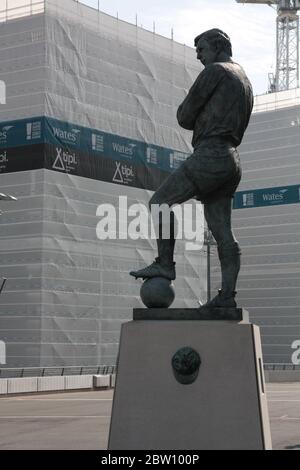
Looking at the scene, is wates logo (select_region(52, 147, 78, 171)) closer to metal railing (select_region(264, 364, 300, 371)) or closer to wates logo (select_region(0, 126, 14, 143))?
wates logo (select_region(0, 126, 14, 143))

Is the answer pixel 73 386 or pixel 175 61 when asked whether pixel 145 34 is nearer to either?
pixel 175 61

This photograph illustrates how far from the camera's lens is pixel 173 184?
8344mm

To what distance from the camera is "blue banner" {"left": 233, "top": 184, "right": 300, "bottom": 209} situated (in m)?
54.2

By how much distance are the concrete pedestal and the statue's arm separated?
200 centimetres

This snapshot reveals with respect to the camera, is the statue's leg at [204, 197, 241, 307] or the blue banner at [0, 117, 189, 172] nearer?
the statue's leg at [204, 197, 241, 307]

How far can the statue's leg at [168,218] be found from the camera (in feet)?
27.1

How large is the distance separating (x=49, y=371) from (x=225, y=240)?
26.2 metres

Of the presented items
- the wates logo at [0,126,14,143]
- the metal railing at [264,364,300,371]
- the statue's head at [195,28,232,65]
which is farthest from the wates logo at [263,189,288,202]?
the statue's head at [195,28,232,65]

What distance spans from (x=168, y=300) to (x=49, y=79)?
89.9 ft

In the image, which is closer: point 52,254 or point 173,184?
point 173,184

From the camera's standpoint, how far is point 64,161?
115 ft

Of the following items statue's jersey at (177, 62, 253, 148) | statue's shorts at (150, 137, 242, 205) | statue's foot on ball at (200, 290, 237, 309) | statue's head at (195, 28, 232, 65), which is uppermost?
statue's head at (195, 28, 232, 65)

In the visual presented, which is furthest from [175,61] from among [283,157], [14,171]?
[283,157]

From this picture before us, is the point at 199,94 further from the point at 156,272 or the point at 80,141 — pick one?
the point at 80,141
